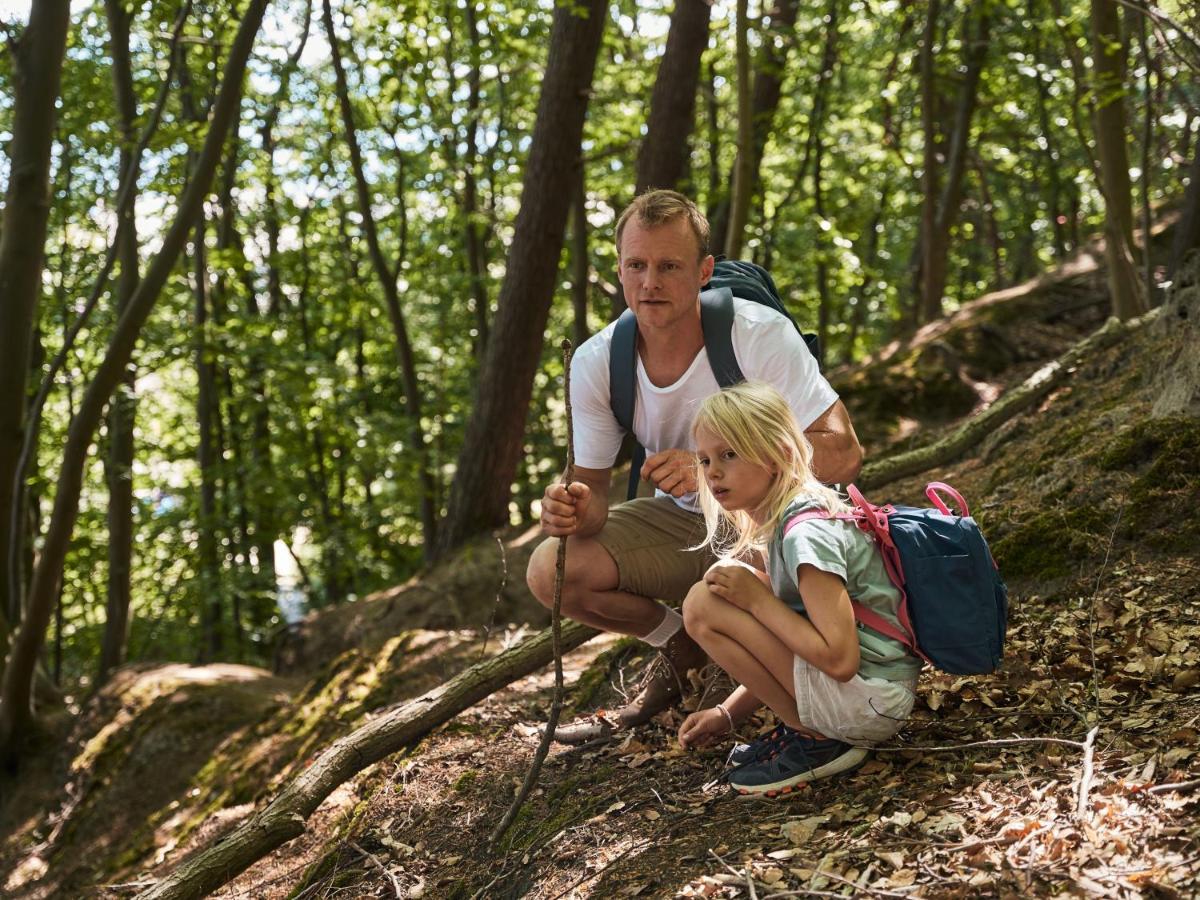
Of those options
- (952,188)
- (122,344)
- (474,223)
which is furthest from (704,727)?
(474,223)

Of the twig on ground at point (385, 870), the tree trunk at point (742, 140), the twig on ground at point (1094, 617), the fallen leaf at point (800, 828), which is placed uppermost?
the tree trunk at point (742, 140)

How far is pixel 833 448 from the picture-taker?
3566mm

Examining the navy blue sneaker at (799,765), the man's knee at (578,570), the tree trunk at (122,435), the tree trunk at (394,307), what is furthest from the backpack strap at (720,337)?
the tree trunk at (394,307)

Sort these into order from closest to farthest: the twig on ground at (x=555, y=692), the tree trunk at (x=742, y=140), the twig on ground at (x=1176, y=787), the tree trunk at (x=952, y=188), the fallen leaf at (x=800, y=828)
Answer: the twig on ground at (x=1176, y=787) → the fallen leaf at (x=800, y=828) → the twig on ground at (x=555, y=692) → the tree trunk at (x=742, y=140) → the tree trunk at (x=952, y=188)

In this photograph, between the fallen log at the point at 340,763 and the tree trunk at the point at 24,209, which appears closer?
the fallen log at the point at 340,763

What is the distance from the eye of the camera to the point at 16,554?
866cm

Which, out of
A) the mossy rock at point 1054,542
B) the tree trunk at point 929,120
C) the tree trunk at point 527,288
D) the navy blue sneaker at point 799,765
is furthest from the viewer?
the tree trunk at point 929,120

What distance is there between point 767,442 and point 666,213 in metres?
1.13

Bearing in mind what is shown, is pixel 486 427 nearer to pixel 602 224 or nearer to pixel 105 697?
pixel 105 697

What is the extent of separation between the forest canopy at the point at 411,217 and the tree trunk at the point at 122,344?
1.1 inches

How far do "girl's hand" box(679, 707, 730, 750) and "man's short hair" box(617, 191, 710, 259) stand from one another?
1.64 meters

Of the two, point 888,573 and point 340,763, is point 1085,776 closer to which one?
point 888,573

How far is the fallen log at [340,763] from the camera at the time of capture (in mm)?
3975

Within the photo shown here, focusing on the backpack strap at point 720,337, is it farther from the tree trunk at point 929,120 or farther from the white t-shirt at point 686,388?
the tree trunk at point 929,120
